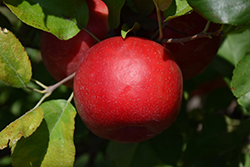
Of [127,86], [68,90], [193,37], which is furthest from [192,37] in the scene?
[68,90]

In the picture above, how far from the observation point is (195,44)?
2.90 feet

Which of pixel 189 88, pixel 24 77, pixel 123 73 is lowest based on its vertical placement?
pixel 189 88

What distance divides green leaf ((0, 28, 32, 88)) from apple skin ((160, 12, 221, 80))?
40 cm

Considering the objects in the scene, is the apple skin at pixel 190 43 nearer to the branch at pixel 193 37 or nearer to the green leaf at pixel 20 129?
the branch at pixel 193 37

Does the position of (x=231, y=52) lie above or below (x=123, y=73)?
below

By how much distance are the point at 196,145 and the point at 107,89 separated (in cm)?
60

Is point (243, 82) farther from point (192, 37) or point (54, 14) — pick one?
point (54, 14)

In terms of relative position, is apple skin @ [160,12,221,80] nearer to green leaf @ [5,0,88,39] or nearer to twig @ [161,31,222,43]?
twig @ [161,31,222,43]

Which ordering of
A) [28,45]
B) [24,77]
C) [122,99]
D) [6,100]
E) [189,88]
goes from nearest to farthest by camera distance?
[122,99] < [24,77] < [28,45] < [189,88] < [6,100]

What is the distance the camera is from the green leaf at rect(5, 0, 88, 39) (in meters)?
0.79

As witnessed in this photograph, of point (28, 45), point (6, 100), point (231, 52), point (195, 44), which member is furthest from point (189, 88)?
point (6, 100)

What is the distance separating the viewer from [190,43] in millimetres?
882

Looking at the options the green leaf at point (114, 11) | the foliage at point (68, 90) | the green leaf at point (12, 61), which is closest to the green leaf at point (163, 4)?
the foliage at point (68, 90)

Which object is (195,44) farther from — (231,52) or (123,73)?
(231,52)
